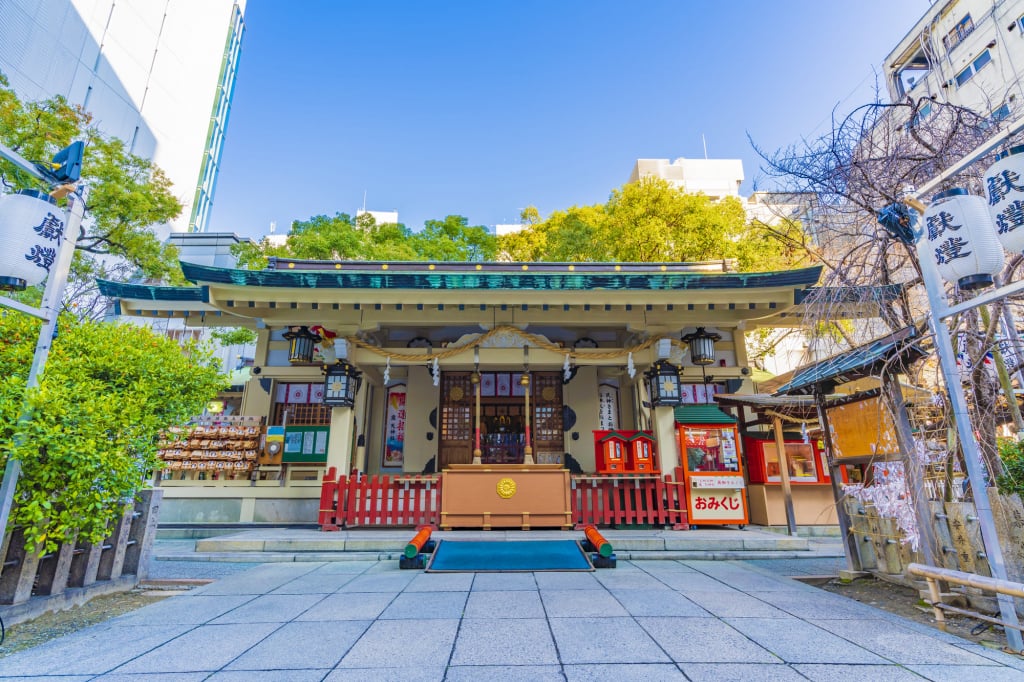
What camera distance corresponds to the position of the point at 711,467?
859 cm

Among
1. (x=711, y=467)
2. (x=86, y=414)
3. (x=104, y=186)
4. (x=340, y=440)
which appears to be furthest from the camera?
(x=104, y=186)

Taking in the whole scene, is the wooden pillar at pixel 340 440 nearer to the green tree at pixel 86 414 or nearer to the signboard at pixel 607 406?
the green tree at pixel 86 414

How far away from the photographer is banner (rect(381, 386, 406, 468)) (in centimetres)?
1185

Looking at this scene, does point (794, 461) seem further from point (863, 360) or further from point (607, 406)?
→ point (863, 360)

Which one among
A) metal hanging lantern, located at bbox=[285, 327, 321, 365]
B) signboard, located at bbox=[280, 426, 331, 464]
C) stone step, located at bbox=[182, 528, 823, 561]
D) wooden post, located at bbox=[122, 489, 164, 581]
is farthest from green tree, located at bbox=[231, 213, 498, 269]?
wooden post, located at bbox=[122, 489, 164, 581]

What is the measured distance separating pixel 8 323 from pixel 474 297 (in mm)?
5920

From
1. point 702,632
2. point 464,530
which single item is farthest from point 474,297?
point 702,632

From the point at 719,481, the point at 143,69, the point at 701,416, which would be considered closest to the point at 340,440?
the point at 701,416

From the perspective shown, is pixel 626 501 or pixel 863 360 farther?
pixel 626 501

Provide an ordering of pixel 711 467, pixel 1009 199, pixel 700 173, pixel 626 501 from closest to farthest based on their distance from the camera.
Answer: pixel 1009 199 < pixel 626 501 < pixel 711 467 < pixel 700 173

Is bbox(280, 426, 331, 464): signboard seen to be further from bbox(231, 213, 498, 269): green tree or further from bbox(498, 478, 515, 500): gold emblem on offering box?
bbox(231, 213, 498, 269): green tree

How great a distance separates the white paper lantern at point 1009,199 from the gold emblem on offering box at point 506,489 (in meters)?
6.81

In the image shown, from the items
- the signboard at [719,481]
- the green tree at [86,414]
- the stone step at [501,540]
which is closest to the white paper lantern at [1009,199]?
the stone step at [501,540]

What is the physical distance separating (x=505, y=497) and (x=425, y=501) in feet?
4.66
